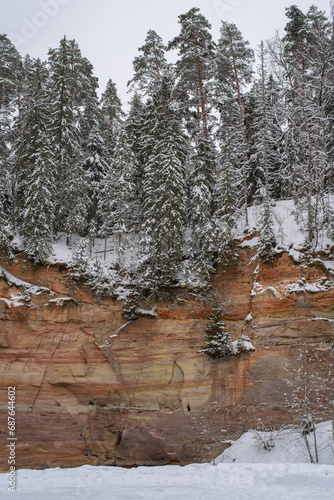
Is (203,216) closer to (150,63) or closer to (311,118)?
(311,118)

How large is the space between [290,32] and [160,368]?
2787cm

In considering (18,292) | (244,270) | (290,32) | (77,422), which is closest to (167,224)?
(244,270)

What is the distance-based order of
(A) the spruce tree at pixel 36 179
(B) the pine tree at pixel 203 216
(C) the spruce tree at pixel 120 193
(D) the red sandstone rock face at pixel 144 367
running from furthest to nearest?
(C) the spruce tree at pixel 120 193
(A) the spruce tree at pixel 36 179
(B) the pine tree at pixel 203 216
(D) the red sandstone rock face at pixel 144 367

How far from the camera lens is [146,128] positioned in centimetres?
A: 2550

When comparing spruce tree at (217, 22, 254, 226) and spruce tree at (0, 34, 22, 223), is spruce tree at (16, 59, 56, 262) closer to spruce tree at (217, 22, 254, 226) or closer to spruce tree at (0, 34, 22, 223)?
spruce tree at (0, 34, 22, 223)

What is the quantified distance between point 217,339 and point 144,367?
14.3 feet

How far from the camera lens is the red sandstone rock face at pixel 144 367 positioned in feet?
59.0

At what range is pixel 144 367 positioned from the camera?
1928 cm

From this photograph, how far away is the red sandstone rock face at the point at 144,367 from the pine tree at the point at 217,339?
51cm

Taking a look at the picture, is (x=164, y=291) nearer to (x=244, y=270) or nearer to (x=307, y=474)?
(x=244, y=270)

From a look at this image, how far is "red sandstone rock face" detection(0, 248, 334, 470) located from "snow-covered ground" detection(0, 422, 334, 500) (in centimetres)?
163

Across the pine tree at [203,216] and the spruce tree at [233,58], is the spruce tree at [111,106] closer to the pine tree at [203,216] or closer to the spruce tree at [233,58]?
the spruce tree at [233,58]

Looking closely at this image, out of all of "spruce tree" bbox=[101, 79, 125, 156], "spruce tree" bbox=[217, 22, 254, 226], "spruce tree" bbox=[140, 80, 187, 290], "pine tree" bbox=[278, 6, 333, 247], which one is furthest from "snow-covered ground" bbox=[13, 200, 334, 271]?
"spruce tree" bbox=[101, 79, 125, 156]

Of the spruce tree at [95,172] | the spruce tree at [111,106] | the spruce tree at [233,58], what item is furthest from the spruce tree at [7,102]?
the spruce tree at [233,58]
